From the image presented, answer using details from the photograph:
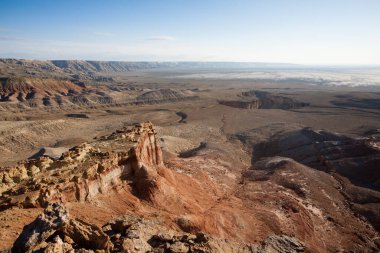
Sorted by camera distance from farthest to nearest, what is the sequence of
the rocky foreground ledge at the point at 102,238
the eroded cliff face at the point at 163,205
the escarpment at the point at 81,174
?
the escarpment at the point at 81,174, the eroded cliff face at the point at 163,205, the rocky foreground ledge at the point at 102,238

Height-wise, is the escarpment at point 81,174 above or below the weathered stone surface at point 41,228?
below

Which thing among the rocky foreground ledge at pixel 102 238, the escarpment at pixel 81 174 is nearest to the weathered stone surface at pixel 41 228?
the rocky foreground ledge at pixel 102 238

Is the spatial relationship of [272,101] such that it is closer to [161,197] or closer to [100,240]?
[161,197]

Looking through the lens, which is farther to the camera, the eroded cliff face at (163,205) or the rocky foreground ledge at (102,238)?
the eroded cliff face at (163,205)

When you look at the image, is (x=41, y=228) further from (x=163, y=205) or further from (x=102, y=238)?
(x=163, y=205)

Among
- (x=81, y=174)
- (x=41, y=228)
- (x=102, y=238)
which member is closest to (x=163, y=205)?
(x=81, y=174)

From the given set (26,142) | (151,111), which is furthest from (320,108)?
(26,142)

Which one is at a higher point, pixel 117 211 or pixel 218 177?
pixel 117 211

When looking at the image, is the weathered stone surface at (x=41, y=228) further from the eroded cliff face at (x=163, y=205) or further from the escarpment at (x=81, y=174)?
the escarpment at (x=81, y=174)

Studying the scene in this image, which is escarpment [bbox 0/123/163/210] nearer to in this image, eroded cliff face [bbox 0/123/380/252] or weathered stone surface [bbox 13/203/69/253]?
eroded cliff face [bbox 0/123/380/252]
